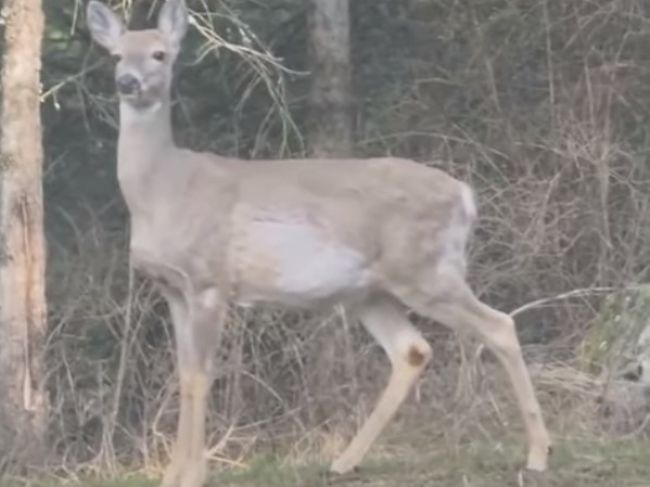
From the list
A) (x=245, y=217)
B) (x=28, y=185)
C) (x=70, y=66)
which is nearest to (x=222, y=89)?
(x=70, y=66)

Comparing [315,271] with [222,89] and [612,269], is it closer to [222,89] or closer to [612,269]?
[612,269]

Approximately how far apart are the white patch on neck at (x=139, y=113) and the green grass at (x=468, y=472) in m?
1.48

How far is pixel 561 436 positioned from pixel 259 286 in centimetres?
219

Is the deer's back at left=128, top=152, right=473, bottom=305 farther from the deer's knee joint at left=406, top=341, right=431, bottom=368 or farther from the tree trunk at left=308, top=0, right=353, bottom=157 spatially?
the tree trunk at left=308, top=0, right=353, bottom=157

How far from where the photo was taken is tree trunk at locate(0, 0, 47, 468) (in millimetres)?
10617

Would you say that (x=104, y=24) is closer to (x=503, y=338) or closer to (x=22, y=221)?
(x=503, y=338)

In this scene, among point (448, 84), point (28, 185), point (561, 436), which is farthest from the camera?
point (448, 84)

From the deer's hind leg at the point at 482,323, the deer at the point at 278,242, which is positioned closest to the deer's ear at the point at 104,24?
the deer at the point at 278,242

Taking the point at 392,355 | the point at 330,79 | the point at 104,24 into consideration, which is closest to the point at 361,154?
the point at 330,79

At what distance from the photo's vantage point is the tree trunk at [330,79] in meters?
12.9

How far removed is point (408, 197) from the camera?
7.34 m

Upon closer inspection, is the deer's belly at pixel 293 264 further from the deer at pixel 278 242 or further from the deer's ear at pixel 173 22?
the deer's ear at pixel 173 22

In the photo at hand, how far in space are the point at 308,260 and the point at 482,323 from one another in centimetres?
73

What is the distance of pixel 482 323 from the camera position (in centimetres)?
732
